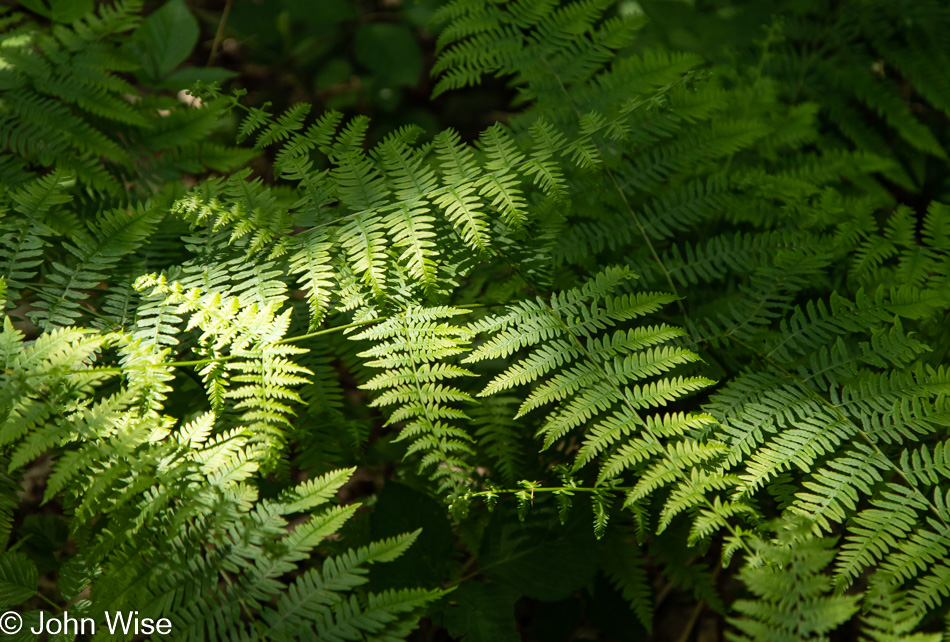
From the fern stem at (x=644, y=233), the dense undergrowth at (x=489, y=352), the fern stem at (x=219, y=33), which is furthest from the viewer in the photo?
the fern stem at (x=219, y=33)

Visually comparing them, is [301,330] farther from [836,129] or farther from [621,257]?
[836,129]

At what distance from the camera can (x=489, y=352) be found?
6.13ft

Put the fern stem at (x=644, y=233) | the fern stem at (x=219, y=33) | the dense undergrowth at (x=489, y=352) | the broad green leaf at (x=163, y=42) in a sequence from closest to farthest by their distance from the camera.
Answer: the dense undergrowth at (x=489, y=352)
the fern stem at (x=644, y=233)
the broad green leaf at (x=163, y=42)
the fern stem at (x=219, y=33)

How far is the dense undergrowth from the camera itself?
1688 millimetres

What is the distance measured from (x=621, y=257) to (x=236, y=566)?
1651mm

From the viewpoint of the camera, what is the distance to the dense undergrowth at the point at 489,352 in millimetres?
1688

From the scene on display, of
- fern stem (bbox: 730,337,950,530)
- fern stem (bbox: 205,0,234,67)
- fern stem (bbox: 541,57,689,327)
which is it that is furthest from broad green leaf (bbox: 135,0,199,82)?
fern stem (bbox: 730,337,950,530)

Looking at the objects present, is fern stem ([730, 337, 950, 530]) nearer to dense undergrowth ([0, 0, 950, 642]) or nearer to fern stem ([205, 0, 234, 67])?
dense undergrowth ([0, 0, 950, 642])

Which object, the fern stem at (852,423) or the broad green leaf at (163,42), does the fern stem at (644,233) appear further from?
the broad green leaf at (163,42)

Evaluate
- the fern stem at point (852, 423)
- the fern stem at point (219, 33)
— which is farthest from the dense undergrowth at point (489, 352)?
the fern stem at point (219, 33)

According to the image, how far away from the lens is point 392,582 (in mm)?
2086

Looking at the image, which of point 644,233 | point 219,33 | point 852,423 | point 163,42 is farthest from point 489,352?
point 219,33

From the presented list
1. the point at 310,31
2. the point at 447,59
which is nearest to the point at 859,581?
the point at 447,59

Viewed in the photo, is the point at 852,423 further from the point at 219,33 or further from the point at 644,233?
the point at 219,33
